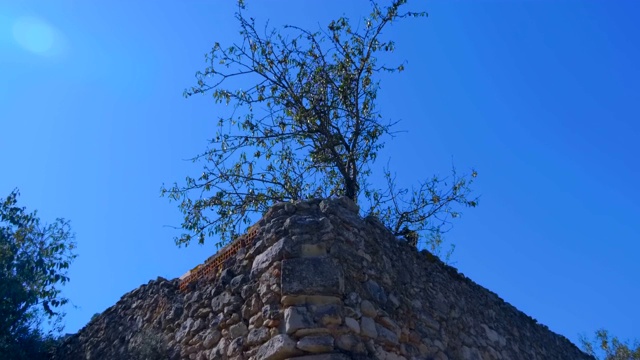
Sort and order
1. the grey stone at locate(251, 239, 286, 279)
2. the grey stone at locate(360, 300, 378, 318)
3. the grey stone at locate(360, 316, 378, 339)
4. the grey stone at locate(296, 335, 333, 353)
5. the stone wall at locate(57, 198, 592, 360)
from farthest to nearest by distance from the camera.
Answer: the grey stone at locate(251, 239, 286, 279) → the grey stone at locate(360, 300, 378, 318) → the grey stone at locate(360, 316, 378, 339) → the stone wall at locate(57, 198, 592, 360) → the grey stone at locate(296, 335, 333, 353)

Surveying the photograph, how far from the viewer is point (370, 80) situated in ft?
37.2

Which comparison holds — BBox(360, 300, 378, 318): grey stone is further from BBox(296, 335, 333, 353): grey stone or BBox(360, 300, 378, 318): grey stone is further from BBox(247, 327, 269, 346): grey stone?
BBox(247, 327, 269, 346): grey stone

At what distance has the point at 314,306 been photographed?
560 centimetres

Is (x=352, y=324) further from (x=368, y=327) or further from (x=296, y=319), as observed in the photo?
(x=296, y=319)

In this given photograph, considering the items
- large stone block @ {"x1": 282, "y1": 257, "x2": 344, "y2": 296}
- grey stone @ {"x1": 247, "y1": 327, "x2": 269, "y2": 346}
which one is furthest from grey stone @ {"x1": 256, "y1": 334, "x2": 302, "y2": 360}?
large stone block @ {"x1": 282, "y1": 257, "x2": 344, "y2": 296}

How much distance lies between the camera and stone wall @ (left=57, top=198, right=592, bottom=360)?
18.3ft

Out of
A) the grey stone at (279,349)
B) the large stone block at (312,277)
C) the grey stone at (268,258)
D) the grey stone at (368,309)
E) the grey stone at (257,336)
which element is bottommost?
the grey stone at (279,349)

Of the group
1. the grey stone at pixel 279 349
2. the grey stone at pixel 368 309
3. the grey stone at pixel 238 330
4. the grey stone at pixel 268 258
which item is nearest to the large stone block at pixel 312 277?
the grey stone at pixel 268 258

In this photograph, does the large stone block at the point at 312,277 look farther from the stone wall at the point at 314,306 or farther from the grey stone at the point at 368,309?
the grey stone at the point at 368,309

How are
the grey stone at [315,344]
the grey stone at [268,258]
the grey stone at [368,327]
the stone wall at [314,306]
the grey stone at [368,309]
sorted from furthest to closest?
the grey stone at [268,258] < the grey stone at [368,309] < the grey stone at [368,327] < the stone wall at [314,306] < the grey stone at [315,344]

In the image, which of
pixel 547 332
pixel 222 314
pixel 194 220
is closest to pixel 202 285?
pixel 222 314

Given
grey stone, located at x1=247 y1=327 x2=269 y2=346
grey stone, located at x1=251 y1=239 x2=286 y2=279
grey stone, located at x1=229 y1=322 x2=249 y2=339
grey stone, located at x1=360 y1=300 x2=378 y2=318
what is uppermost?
grey stone, located at x1=251 y1=239 x2=286 y2=279

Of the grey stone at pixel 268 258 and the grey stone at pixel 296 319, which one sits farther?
the grey stone at pixel 268 258

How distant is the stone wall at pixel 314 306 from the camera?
559cm
